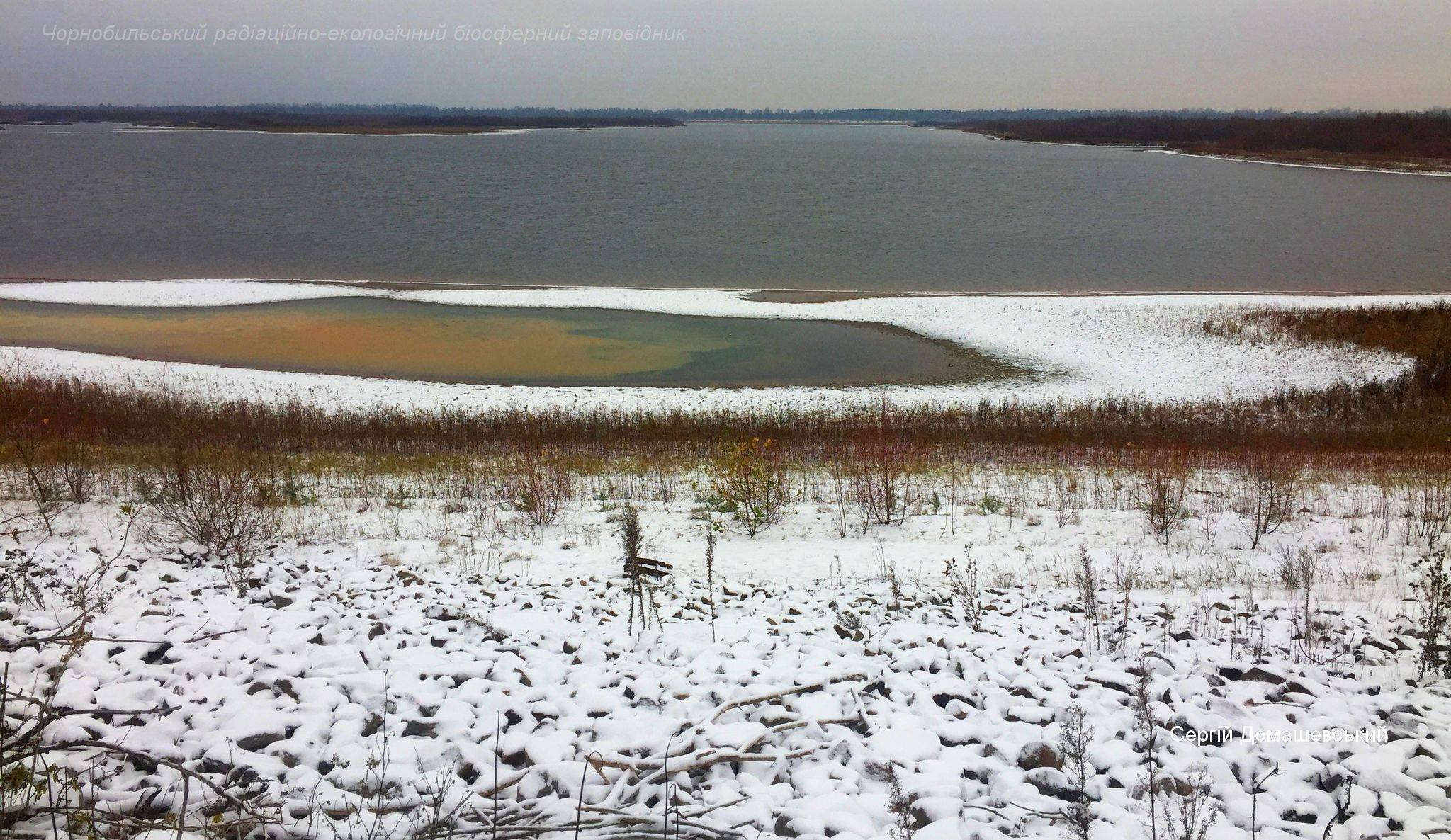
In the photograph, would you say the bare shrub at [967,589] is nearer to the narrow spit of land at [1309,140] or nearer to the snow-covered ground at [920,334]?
the snow-covered ground at [920,334]

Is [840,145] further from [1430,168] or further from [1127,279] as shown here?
[1127,279]

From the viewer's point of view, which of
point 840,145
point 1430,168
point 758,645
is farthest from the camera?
point 840,145

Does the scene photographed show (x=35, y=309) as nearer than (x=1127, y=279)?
Yes

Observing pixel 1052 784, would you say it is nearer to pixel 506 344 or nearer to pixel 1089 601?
pixel 1089 601

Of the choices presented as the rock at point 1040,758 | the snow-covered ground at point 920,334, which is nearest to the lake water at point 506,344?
the snow-covered ground at point 920,334

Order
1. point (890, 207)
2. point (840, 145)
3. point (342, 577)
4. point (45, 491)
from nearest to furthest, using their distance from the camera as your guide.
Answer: point (342, 577)
point (45, 491)
point (890, 207)
point (840, 145)

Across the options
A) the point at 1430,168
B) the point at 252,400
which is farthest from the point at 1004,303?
the point at 1430,168

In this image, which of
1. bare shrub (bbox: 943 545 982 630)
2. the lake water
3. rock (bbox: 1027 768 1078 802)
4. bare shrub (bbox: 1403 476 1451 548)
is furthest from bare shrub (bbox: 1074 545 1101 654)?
the lake water

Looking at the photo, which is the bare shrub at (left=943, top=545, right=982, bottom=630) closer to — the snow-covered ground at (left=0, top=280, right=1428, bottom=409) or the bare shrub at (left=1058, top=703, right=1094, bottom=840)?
the bare shrub at (left=1058, top=703, right=1094, bottom=840)
